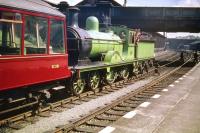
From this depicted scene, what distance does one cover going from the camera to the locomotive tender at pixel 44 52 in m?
7.72

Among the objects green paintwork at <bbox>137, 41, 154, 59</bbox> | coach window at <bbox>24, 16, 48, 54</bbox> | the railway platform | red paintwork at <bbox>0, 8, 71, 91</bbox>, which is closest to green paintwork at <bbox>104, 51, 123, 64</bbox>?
the railway platform

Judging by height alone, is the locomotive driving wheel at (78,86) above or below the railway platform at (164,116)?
above

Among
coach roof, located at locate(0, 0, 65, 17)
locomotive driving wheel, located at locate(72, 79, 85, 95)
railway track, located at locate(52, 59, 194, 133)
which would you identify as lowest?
railway track, located at locate(52, 59, 194, 133)

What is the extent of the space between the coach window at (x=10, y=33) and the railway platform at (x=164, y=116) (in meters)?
2.94

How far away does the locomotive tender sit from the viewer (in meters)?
7.72

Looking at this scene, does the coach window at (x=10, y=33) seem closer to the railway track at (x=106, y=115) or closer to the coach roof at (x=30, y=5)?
the coach roof at (x=30, y=5)

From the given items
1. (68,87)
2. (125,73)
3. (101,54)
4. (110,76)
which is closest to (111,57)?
(101,54)

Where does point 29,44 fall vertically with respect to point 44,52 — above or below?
above

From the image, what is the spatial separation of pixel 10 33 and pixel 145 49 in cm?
1430

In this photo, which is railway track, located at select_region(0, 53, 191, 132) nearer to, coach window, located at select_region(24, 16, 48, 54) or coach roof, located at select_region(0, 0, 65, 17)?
coach window, located at select_region(24, 16, 48, 54)

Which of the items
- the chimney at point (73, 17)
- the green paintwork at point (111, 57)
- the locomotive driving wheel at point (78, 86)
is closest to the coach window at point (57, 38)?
the locomotive driving wheel at point (78, 86)

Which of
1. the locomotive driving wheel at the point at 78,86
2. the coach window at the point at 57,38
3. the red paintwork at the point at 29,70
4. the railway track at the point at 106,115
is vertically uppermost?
the coach window at the point at 57,38

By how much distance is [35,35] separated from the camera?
8656 mm

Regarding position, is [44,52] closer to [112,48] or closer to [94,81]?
[94,81]
